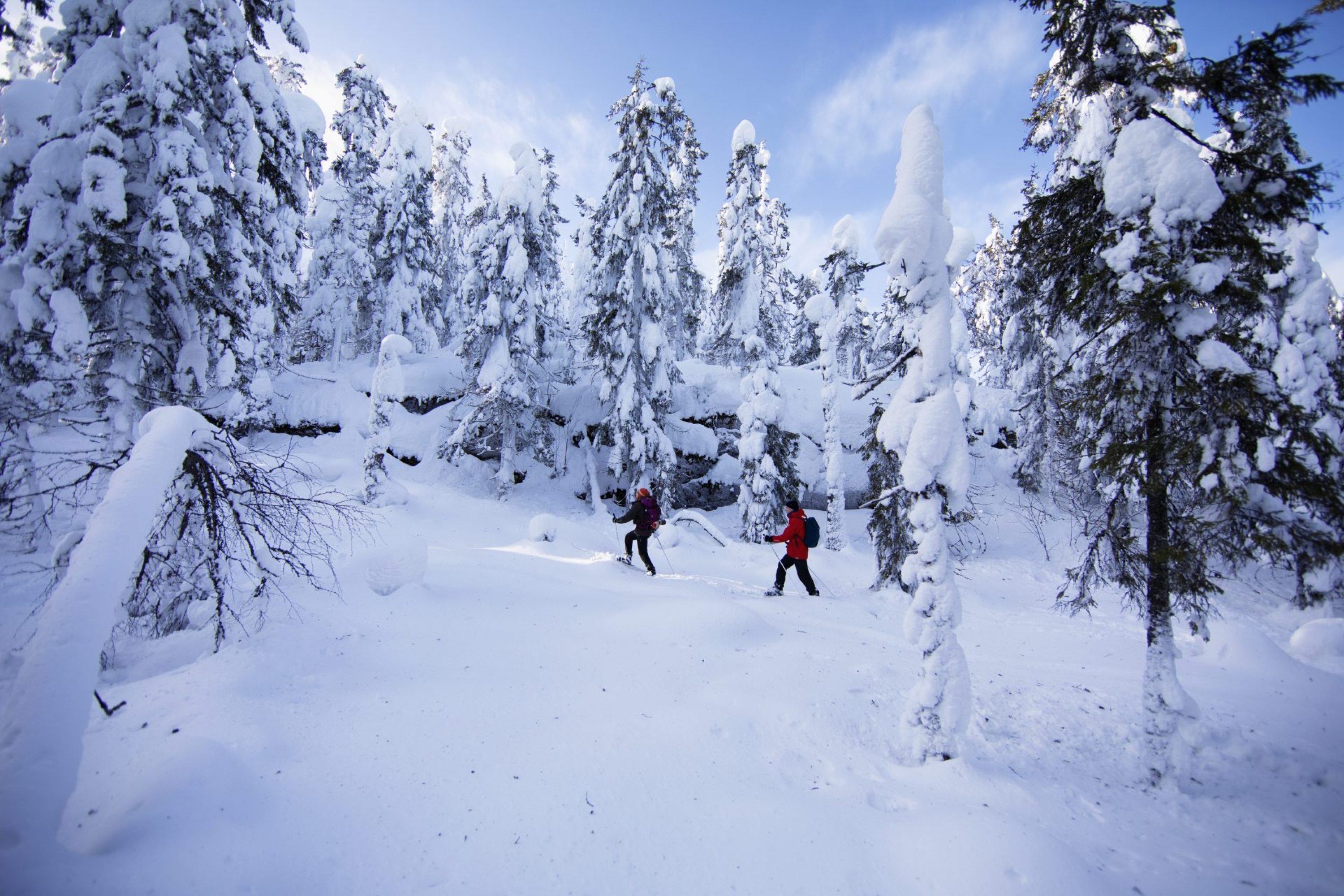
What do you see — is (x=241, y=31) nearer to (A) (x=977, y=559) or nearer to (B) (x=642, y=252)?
(B) (x=642, y=252)

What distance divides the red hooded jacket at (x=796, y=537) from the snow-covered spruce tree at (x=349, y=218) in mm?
22858

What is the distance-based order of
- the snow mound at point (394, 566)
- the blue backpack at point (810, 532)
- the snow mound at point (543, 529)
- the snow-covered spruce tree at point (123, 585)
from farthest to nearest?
the snow mound at point (543, 529) → the blue backpack at point (810, 532) → the snow mound at point (394, 566) → the snow-covered spruce tree at point (123, 585)

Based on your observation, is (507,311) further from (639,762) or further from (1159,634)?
(1159,634)

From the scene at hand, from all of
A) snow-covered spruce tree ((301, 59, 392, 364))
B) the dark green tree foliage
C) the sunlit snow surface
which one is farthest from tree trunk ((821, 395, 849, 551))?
snow-covered spruce tree ((301, 59, 392, 364))

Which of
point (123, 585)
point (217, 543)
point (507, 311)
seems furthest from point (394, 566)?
point (507, 311)

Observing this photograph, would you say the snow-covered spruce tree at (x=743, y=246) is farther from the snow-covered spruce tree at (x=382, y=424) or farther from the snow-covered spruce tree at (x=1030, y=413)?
the snow-covered spruce tree at (x=382, y=424)

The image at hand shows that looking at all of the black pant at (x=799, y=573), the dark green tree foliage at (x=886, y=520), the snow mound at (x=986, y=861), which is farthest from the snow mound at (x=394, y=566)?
the dark green tree foliage at (x=886, y=520)

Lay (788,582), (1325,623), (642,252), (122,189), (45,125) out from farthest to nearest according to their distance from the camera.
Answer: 1. (642,252)
2. (788,582)
3. (1325,623)
4. (45,125)
5. (122,189)

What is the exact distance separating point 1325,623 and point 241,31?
2030 centimetres

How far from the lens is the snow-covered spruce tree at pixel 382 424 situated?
1473cm

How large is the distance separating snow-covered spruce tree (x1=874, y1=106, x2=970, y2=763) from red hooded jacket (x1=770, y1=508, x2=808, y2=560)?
170 inches

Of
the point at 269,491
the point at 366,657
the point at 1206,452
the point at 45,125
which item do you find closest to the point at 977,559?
the point at 1206,452

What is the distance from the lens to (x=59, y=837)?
2.96 m

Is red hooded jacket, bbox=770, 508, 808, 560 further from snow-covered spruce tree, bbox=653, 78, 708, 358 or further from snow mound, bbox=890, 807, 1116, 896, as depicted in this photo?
snow-covered spruce tree, bbox=653, 78, 708, 358
